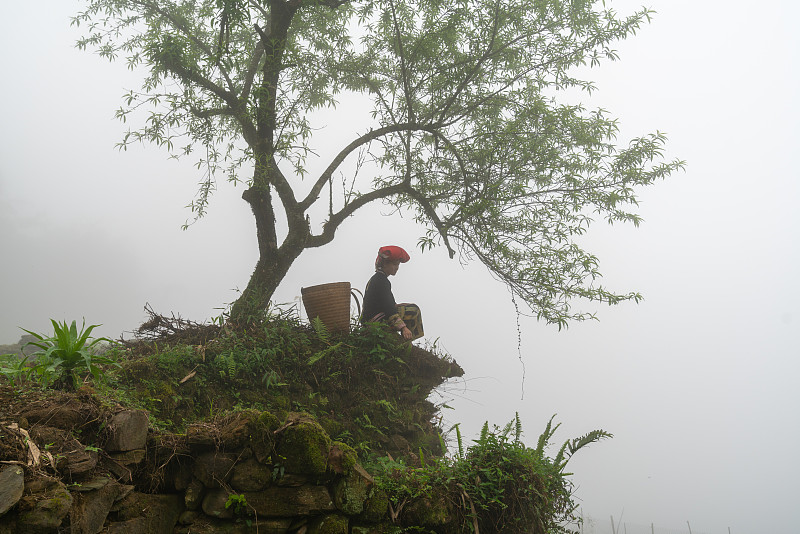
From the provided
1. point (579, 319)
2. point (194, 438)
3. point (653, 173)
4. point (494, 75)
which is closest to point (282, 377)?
point (194, 438)

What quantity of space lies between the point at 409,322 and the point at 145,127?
452 cm

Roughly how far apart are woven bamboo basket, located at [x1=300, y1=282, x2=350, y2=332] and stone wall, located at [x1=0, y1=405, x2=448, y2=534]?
326cm

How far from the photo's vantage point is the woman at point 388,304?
6.89m

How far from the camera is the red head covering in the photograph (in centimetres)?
705

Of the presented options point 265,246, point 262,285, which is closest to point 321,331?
point 262,285

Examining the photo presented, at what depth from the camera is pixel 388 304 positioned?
6.90 meters

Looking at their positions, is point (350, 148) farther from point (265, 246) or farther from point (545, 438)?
point (545, 438)

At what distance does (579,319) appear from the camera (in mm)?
7203

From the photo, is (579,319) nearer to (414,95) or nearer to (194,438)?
(414,95)

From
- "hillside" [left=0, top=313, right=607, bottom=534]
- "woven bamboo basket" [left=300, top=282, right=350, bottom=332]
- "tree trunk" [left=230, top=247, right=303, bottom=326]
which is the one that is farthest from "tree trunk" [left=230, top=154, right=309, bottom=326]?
"hillside" [left=0, top=313, right=607, bottom=534]

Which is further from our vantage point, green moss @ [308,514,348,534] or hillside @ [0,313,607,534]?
green moss @ [308,514,348,534]

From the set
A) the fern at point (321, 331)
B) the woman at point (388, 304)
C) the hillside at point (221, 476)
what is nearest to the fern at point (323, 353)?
the fern at point (321, 331)

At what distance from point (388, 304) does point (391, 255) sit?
0.64 meters

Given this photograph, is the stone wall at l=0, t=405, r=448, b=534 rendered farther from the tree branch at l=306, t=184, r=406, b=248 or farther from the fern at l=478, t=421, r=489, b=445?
the tree branch at l=306, t=184, r=406, b=248
